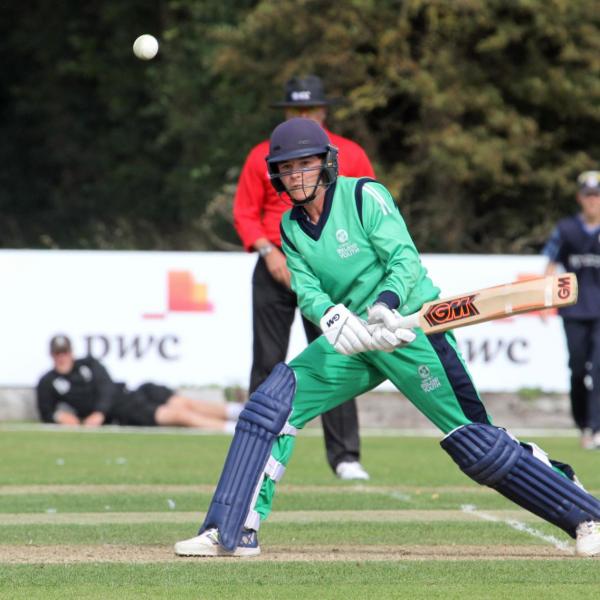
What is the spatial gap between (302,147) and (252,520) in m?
1.55

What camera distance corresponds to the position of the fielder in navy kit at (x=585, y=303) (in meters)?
12.8

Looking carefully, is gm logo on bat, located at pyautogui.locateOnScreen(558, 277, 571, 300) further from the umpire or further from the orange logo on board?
the orange logo on board

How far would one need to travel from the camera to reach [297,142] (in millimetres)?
6598

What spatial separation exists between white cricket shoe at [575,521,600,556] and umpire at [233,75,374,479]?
124 inches

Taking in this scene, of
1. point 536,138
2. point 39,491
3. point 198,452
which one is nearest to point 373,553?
point 39,491

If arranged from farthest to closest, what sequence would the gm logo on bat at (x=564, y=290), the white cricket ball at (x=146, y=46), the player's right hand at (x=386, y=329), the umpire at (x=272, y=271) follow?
1. the white cricket ball at (x=146, y=46)
2. the umpire at (x=272, y=271)
3. the player's right hand at (x=386, y=329)
4. the gm logo on bat at (x=564, y=290)

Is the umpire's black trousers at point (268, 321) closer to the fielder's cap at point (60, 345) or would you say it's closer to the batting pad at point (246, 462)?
the batting pad at point (246, 462)

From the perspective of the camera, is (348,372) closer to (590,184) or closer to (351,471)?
(351,471)

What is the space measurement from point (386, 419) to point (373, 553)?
9.34 m

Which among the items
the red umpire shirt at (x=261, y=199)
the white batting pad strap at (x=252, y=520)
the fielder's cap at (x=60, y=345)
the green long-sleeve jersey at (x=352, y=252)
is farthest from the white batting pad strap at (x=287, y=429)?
the fielder's cap at (x=60, y=345)

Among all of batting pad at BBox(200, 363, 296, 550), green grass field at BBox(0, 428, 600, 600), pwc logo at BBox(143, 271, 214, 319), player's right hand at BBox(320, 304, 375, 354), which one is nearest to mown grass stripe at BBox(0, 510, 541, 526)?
green grass field at BBox(0, 428, 600, 600)

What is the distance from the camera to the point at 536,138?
81.3 ft

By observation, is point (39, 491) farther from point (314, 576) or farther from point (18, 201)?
point (18, 201)

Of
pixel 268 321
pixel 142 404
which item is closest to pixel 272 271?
pixel 268 321
